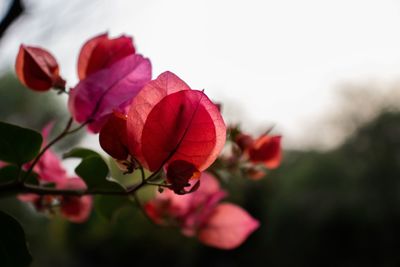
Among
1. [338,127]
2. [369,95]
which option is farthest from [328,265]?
[369,95]

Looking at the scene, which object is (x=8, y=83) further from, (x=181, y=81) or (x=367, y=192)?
(x=181, y=81)

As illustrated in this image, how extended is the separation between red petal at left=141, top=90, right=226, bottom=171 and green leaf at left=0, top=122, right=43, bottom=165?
3.5 inches

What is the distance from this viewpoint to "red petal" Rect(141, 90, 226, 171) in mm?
213

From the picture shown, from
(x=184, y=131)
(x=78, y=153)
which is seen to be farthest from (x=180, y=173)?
(x=78, y=153)

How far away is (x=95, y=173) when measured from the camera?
0.28 meters

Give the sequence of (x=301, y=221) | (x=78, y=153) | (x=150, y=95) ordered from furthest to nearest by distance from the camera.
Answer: (x=301, y=221) → (x=78, y=153) → (x=150, y=95)

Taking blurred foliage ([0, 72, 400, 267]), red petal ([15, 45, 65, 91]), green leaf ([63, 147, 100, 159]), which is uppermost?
red petal ([15, 45, 65, 91])

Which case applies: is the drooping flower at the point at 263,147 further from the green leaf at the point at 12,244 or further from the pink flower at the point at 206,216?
the green leaf at the point at 12,244

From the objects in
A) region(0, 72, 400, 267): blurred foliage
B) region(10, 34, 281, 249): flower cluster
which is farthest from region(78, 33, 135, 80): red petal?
region(0, 72, 400, 267): blurred foliage

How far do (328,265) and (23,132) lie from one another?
5360 mm

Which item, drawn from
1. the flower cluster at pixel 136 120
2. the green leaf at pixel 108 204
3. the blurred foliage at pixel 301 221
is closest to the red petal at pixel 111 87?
the flower cluster at pixel 136 120

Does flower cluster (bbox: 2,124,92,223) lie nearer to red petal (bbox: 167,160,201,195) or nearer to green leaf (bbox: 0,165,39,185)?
green leaf (bbox: 0,165,39,185)

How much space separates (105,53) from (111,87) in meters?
0.03

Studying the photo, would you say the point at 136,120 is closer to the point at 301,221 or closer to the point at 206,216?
the point at 206,216
